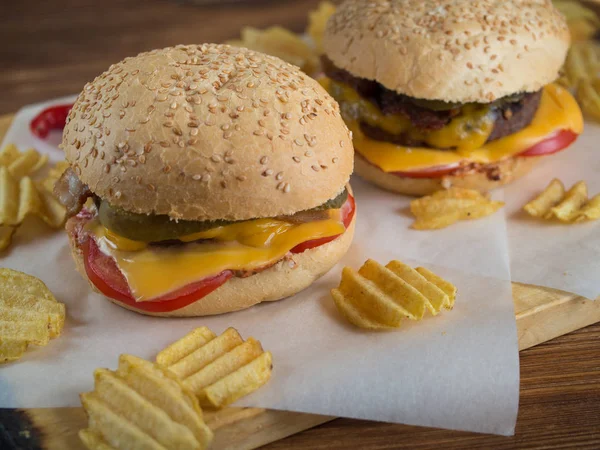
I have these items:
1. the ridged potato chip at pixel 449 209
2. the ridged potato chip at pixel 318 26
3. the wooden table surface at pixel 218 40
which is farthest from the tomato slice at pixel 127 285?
the ridged potato chip at pixel 318 26

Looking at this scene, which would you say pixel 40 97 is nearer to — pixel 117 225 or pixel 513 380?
pixel 117 225

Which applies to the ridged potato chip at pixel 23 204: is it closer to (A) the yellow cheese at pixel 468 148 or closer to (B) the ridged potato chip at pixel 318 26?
(A) the yellow cheese at pixel 468 148

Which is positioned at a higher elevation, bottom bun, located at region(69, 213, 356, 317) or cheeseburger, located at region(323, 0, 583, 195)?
cheeseburger, located at region(323, 0, 583, 195)

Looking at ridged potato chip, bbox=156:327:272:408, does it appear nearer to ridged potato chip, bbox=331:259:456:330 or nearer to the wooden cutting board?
the wooden cutting board

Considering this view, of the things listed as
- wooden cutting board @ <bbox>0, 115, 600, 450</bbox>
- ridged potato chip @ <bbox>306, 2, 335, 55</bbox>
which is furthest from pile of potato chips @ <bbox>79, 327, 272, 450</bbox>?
ridged potato chip @ <bbox>306, 2, 335, 55</bbox>

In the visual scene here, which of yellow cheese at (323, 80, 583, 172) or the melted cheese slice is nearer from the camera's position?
the melted cheese slice

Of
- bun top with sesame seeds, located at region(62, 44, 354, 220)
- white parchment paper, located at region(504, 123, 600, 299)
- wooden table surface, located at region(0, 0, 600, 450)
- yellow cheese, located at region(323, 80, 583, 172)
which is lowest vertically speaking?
wooden table surface, located at region(0, 0, 600, 450)

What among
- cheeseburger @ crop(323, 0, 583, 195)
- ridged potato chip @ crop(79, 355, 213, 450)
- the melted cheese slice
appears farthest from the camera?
cheeseburger @ crop(323, 0, 583, 195)

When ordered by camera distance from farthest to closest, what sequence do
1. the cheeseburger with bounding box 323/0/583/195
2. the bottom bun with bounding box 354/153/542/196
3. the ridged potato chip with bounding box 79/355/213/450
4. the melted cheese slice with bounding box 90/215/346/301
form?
1. the bottom bun with bounding box 354/153/542/196
2. the cheeseburger with bounding box 323/0/583/195
3. the melted cheese slice with bounding box 90/215/346/301
4. the ridged potato chip with bounding box 79/355/213/450
